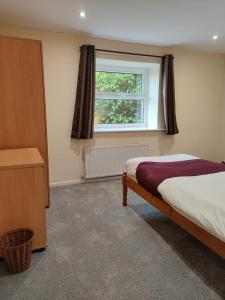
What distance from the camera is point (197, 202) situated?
1.76m

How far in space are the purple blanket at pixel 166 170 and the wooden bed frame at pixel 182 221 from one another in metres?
0.10

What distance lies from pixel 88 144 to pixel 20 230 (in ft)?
6.74

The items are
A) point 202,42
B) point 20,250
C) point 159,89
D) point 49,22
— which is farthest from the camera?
point 159,89

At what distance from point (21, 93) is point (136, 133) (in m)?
2.19

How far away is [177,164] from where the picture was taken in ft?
8.95

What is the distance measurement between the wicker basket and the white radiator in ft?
6.31

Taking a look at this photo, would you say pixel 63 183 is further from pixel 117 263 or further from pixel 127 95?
pixel 117 263

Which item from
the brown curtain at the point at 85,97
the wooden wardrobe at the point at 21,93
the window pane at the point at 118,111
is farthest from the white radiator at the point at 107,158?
the wooden wardrobe at the point at 21,93

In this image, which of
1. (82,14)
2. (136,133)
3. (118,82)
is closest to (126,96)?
(118,82)

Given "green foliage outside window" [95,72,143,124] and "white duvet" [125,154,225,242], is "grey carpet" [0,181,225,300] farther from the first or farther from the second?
"green foliage outside window" [95,72,143,124]

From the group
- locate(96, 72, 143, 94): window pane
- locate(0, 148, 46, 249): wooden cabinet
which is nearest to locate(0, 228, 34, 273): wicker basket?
locate(0, 148, 46, 249): wooden cabinet

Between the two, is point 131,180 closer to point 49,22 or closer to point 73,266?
point 73,266

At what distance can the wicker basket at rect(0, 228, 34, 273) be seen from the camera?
171 centimetres

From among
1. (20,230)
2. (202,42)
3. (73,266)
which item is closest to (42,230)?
(20,230)
